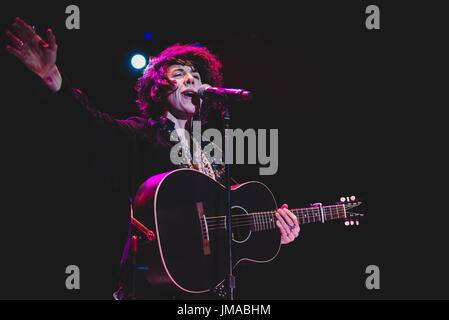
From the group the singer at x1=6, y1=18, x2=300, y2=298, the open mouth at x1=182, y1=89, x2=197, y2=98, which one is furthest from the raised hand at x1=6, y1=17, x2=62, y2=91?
the open mouth at x1=182, y1=89, x2=197, y2=98

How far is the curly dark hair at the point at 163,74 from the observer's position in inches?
99.4

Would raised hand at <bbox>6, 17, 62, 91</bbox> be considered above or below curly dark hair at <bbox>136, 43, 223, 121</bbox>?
below

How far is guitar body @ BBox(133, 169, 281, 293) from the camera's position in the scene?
1753 mm

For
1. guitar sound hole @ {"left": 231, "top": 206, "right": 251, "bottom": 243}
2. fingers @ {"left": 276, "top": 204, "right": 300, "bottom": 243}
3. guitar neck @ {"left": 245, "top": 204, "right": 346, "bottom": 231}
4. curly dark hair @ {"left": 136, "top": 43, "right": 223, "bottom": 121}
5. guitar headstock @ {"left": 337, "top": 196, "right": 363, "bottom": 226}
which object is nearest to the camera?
guitar sound hole @ {"left": 231, "top": 206, "right": 251, "bottom": 243}

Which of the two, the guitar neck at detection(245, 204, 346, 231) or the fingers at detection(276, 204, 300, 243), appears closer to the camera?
the guitar neck at detection(245, 204, 346, 231)

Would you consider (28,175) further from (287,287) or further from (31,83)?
(287,287)

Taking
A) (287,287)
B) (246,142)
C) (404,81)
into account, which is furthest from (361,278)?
(404,81)

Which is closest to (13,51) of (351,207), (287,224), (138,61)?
(138,61)

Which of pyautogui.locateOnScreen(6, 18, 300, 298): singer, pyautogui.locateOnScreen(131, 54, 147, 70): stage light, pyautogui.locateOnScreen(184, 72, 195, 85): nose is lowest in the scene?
pyautogui.locateOnScreen(6, 18, 300, 298): singer

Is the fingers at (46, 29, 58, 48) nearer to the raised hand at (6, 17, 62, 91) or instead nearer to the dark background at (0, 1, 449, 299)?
the raised hand at (6, 17, 62, 91)

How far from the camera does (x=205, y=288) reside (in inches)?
74.0

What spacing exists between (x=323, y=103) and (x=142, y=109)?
1.69 metres

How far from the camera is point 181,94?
7.95ft

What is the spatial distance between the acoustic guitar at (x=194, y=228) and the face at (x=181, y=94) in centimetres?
58
